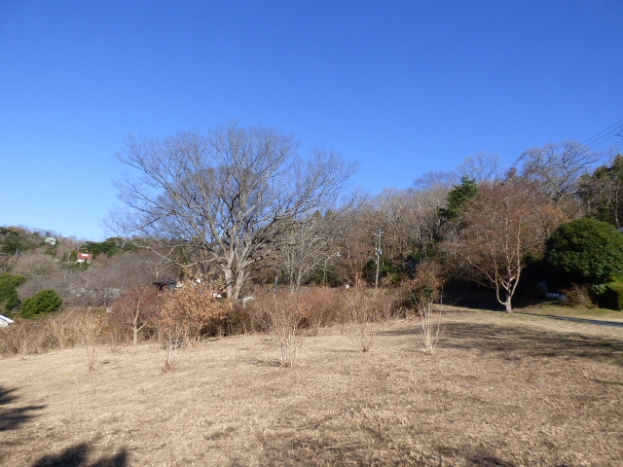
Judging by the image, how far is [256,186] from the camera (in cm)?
2325

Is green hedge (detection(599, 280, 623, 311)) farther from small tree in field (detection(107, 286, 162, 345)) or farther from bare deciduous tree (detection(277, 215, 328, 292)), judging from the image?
small tree in field (detection(107, 286, 162, 345))

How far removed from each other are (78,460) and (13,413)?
305 cm

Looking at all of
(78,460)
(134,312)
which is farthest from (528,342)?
(134,312)

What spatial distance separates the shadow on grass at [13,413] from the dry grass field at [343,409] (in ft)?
0.09

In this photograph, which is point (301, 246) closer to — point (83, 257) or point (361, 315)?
point (361, 315)

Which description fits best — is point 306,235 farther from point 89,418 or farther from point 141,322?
point 89,418

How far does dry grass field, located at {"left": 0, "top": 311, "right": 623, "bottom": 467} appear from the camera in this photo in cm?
362

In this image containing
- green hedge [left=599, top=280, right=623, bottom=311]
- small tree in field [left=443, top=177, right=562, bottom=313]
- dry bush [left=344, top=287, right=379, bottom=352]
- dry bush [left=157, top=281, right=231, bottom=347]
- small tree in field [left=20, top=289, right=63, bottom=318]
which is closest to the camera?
dry bush [left=344, top=287, right=379, bottom=352]

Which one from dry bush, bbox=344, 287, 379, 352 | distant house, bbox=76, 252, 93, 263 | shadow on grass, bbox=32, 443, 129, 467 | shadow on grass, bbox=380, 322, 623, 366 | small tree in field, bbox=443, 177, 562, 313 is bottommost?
shadow on grass, bbox=32, 443, 129, 467

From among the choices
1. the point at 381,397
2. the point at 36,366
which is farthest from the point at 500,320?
the point at 36,366

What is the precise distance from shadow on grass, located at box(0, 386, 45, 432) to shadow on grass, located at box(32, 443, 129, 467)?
170 centimetres

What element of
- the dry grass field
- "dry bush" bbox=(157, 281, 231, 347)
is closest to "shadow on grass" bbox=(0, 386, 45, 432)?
the dry grass field

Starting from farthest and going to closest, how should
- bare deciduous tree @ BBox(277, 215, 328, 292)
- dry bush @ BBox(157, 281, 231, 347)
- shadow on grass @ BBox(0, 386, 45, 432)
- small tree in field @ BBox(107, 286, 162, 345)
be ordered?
bare deciduous tree @ BBox(277, 215, 328, 292) → small tree in field @ BBox(107, 286, 162, 345) → dry bush @ BBox(157, 281, 231, 347) → shadow on grass @ BBox(0, 386, 45, 432)

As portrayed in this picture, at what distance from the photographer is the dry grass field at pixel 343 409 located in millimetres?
3623
